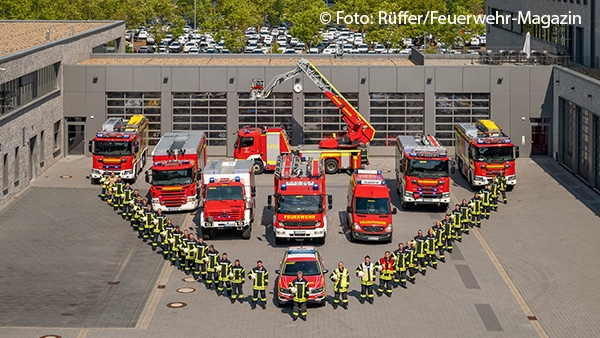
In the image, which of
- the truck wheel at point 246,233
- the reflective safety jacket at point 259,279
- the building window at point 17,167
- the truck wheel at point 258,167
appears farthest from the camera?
the truck wheel at point 258,167

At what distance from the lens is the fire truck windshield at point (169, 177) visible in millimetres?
48000

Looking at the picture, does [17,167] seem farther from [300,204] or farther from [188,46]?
[188,46]

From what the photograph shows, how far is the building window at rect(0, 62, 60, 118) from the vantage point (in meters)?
51.5

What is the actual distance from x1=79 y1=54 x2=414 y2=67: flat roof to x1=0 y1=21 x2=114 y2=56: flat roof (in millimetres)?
3124

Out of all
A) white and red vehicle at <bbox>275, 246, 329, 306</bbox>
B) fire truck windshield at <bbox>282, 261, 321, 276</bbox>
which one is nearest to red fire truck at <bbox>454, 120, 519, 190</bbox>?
white and red vehicle at <bbox>275, 246, 329, 306</bbox>

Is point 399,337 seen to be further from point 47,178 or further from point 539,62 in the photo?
point 539,62

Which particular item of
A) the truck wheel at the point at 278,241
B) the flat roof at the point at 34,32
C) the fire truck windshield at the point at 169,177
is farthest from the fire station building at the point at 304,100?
the truck wheel at the point at 278,241

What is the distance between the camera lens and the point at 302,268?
35406mm

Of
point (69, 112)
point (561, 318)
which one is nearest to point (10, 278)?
point (561, 318)

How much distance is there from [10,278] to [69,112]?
79.6ft

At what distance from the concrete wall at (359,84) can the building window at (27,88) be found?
1812 millimetres

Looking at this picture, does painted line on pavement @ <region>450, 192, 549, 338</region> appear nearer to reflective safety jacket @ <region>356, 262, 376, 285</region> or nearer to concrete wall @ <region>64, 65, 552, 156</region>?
reflective safety jacket @ <region>356, 262, 376, 285</region>

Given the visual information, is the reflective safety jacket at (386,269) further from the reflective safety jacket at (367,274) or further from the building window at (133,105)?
the building window at (133,105)

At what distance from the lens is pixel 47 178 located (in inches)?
2211
